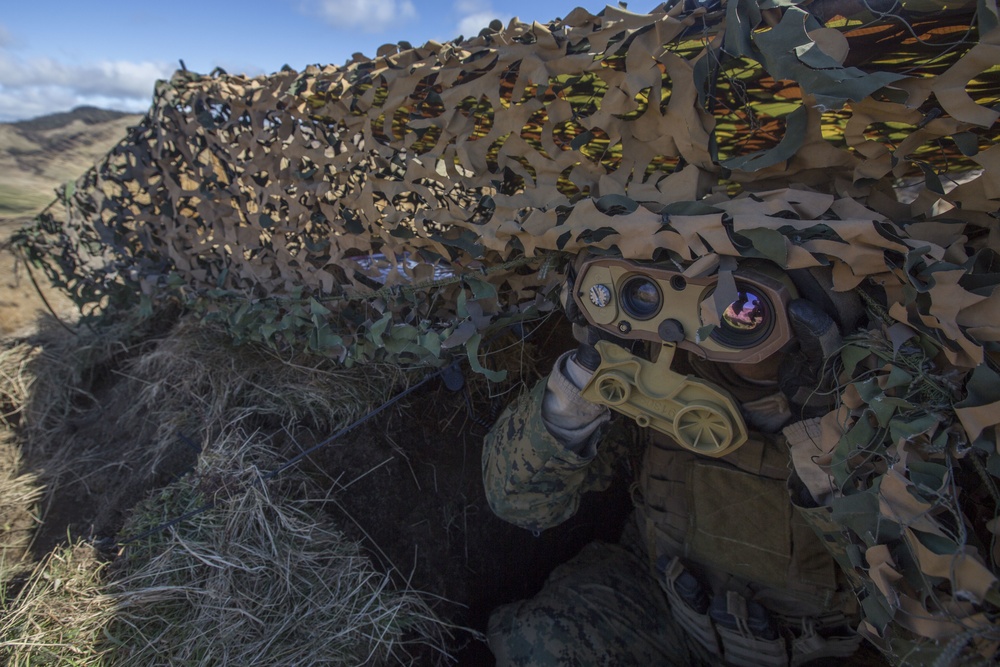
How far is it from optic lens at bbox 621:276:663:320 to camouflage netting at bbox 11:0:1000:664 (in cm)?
8

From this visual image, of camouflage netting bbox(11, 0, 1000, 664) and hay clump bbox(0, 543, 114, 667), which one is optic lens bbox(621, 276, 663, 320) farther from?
hay clump bbox(0, 543, 114, 667)

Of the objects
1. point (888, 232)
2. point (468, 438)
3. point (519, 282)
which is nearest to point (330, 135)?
point (519, 282)

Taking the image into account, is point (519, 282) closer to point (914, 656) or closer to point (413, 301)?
point (413, 301)

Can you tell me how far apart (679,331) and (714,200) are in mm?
270

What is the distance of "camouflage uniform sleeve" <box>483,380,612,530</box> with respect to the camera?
1.57 meters

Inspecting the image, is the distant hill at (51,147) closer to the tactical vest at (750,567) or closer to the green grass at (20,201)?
the green grass at (20,201)

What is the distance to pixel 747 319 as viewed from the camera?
1082mm

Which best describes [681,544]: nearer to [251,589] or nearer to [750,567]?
[750,567]

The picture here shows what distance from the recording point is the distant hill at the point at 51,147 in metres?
6.19

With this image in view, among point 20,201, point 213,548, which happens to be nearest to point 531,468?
point 213,548

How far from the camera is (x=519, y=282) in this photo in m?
1.53

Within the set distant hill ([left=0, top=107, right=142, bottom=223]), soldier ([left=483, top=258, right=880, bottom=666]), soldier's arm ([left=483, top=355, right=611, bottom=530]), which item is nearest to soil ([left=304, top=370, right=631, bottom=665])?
soldier ([left=483, top=258, right=880, bottom=666])

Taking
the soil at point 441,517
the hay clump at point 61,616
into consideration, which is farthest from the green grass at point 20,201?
the soil at point 441,517

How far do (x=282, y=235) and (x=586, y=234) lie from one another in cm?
116
